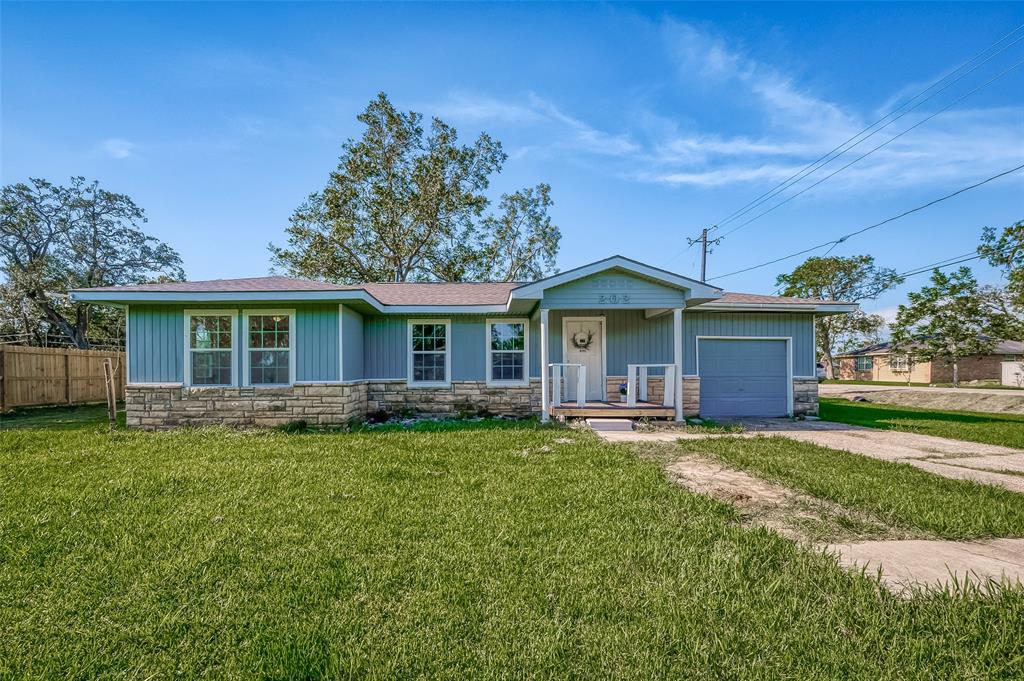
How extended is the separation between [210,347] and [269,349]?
1.12 metres

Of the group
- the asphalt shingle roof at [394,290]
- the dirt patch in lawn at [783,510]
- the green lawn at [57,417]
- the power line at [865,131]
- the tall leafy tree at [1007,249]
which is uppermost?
the power line at [865,131]

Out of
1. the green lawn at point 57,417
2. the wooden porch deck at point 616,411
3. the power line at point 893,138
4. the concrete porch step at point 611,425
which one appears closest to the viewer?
the concrete porch step at point 611,425

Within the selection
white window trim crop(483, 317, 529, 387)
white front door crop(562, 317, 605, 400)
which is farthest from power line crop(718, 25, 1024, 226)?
white window trim crop(483, 317, 529, 387)

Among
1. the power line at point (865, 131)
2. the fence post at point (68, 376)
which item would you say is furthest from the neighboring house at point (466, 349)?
the fence post at point (68, 376)

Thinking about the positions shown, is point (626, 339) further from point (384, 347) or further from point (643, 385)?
point (384, 347)

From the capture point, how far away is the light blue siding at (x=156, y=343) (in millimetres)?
8414

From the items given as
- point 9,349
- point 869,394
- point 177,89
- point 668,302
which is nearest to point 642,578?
point 668,302

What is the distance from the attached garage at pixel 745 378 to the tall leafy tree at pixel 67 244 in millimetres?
25969

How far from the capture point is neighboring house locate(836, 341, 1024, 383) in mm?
29000

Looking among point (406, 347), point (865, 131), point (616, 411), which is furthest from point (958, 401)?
point (406, 347)

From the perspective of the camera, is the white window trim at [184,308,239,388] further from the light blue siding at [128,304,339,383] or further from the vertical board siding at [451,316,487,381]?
the vertical board siding at [451,316,487,381]

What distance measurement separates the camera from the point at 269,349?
859 centimetres

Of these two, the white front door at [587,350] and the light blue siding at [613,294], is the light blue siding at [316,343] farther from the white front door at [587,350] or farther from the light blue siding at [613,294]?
the white front door at [587,350]

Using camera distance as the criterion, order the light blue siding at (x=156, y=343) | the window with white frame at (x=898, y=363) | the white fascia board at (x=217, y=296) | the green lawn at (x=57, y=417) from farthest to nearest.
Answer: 1. the window with white frame at (x=898, y=363)
2. the green lawn at (x=57, y=417)
3. the light blue siding at (x=156, y=343)
4. the white fascia board at (x=217, y=296)
